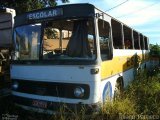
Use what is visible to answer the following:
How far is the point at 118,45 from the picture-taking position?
8102 mm

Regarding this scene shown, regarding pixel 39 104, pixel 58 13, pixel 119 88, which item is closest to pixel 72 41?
pixel 58 13

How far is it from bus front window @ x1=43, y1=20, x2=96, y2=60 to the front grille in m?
0.61

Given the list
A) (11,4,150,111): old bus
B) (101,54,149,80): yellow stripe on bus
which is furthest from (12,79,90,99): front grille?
(101,54,149,80): yellow stripe on bus

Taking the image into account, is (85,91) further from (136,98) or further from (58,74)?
(136,98)

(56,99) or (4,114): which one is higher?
(56,99)

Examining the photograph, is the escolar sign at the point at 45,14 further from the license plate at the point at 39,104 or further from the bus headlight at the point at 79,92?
the license plate at the point at 39,104

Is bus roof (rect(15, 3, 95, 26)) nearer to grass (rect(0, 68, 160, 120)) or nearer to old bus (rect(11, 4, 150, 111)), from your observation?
old bus (rect(11, 4, 150, 111))

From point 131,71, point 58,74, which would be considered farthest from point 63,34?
point 131,71

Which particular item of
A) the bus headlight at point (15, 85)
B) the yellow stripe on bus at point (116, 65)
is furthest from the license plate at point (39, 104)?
the yellow stripe on bus at point (116, 65)

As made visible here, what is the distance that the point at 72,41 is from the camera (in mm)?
6492

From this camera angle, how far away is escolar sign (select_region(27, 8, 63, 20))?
21.1ft

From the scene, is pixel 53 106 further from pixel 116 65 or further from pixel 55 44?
pixel 116 65

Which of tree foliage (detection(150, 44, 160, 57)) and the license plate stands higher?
tree foliage (detection(150, 44, 160, 57))

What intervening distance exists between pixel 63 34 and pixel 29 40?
47.1 inches
